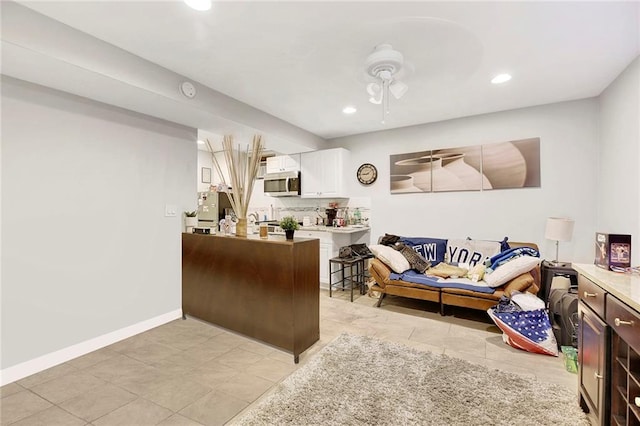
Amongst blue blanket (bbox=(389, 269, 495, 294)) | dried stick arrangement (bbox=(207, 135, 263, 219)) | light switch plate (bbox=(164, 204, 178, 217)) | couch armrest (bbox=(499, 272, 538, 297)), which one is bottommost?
blue blanket (bbox=(389, 269, 495, 294))

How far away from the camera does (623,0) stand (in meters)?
1.80

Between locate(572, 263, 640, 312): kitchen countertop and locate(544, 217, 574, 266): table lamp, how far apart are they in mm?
1737

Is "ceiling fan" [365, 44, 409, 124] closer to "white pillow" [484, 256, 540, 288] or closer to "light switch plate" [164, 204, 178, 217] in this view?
"white pillow" [484, 256, 540, 288]

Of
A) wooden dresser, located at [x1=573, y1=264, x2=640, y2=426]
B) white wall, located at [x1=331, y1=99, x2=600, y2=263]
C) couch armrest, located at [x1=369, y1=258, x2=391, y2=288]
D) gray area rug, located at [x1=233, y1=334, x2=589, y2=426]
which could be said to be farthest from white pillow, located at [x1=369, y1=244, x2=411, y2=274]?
wooden dresser, located at [x1=573, y1=264, x2=640, y2=426]

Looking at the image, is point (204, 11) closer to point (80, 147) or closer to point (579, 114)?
point (80, 147)

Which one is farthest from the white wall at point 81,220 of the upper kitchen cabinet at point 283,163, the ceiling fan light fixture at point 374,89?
the ceiling fan light fixture at point 374,89

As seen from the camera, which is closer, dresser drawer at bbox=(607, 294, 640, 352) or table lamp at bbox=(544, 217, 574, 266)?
dresser drawer at bbox=(607, 294, 640, 352)

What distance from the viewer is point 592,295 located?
1611 mm

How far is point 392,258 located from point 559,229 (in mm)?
1863

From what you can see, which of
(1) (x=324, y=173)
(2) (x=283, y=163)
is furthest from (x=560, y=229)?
(2) (x=283, y=163)

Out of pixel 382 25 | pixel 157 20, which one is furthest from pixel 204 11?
pixel 382 25

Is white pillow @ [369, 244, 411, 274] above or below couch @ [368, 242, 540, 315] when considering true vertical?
above

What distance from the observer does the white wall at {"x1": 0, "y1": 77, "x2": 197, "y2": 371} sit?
7.43 ft

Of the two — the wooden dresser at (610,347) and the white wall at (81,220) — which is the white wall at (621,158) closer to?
the wooden dresser at (610,347)
